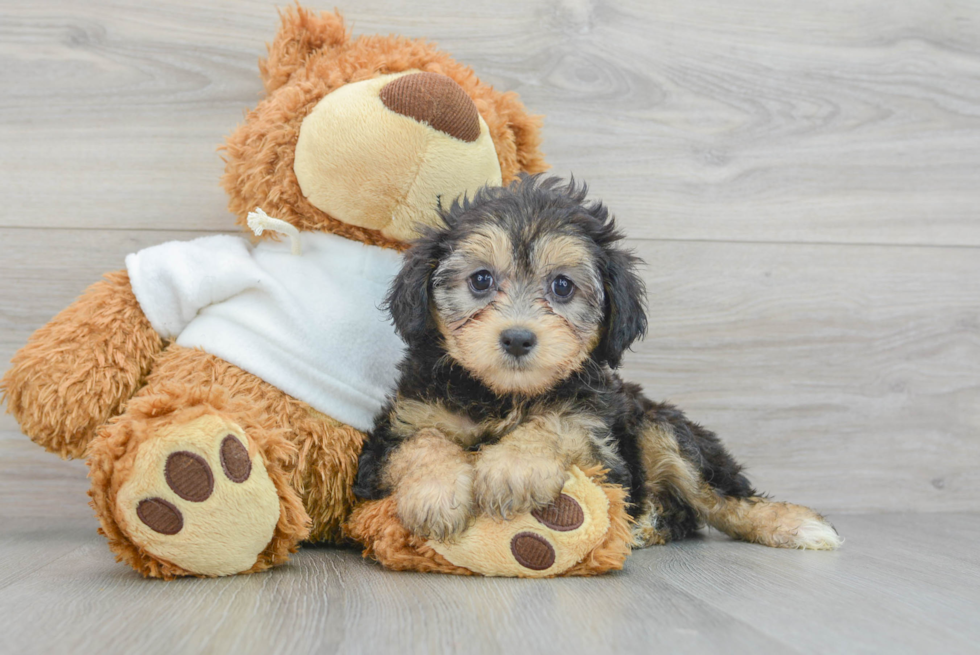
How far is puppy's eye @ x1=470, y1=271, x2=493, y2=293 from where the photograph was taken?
184cm

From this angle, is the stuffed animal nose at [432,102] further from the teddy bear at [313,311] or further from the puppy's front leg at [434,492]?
the puppy's front leg at [434,492]

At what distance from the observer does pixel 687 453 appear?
2270mm

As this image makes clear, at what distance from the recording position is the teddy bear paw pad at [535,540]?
5.66 feet

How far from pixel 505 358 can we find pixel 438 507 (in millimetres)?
349

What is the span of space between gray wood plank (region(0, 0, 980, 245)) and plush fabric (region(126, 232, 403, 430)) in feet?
1.98

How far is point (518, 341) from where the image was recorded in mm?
1696

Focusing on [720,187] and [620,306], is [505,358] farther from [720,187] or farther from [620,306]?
[720,187]

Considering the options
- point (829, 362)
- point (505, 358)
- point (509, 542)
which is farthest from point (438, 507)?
point (829, 362)

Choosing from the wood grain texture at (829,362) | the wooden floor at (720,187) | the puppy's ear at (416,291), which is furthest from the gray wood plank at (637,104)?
the puppy's ear at (416,291)

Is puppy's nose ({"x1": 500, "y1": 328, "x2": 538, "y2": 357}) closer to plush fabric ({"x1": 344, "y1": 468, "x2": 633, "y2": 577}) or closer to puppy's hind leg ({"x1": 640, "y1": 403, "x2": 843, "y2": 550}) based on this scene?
plush fabric ({"x1": 344, "y1": 468, "x2": 633, "y2": 577})

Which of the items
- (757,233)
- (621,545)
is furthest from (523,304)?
(757,233)

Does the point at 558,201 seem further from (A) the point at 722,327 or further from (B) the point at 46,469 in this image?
(B) the point at 46,469

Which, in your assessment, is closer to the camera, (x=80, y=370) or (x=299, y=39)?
(x=80, y=370)

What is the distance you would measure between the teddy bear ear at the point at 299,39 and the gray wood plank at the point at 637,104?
43 centimetres
